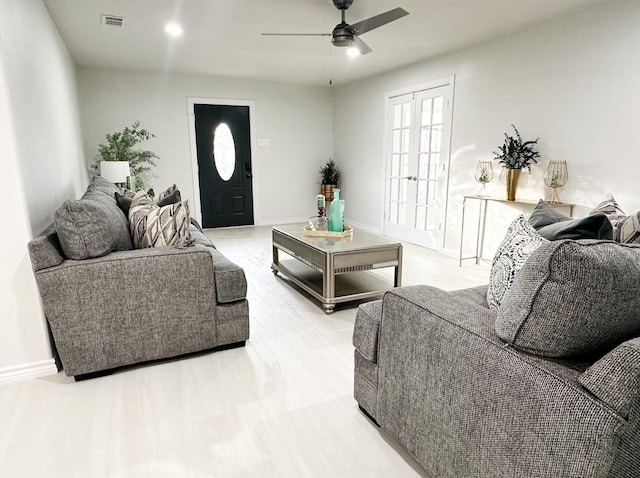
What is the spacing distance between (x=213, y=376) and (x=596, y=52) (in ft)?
12.3

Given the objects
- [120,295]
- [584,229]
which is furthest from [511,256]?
[120,295]

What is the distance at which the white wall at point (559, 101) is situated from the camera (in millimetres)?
3105

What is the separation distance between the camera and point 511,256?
143 centimetres

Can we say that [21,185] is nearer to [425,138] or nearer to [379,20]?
[379,20]

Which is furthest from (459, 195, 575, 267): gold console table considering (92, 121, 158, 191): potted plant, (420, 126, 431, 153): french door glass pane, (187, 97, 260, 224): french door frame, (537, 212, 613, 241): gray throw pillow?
(92, 121, 158, 191): potted plant

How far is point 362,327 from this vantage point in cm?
164

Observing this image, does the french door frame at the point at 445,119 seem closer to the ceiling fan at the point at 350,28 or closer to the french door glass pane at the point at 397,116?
the french door glass pane at the point at 397,116

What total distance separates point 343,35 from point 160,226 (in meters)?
2.05

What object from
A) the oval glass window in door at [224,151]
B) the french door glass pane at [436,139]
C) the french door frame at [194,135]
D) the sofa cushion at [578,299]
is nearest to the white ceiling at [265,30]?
the french door frame at [194,135]

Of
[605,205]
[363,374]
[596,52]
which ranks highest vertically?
[596,52]

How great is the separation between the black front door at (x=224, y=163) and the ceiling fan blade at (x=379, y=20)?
3612 mm

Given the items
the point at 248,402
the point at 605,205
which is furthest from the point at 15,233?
the point at 605,205

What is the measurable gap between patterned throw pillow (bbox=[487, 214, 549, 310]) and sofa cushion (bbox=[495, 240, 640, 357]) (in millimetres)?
361

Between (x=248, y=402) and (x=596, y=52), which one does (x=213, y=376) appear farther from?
(x=596, y=52)
